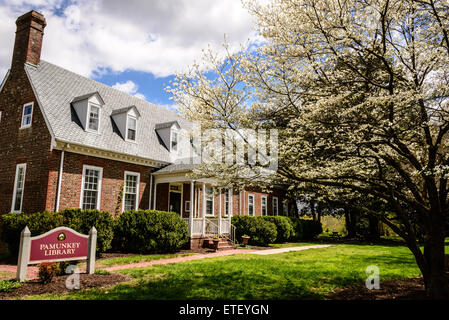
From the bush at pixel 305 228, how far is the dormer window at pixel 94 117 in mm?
15554

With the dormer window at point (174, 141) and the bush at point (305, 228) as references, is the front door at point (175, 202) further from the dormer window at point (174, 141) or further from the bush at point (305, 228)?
the bush at point (305, 228)

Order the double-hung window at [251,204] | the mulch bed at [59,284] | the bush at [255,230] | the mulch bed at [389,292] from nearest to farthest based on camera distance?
the mulch bed at [389,292], the mulch bed at [59,284], the bush at [255,230], the double-hung window at [251,204]

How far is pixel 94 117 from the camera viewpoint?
15.5 metres

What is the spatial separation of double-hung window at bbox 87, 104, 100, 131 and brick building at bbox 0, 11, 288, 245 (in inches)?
1.9

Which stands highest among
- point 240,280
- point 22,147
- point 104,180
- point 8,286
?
point 22,147

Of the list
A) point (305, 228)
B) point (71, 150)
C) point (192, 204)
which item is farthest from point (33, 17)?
point (305, 228)

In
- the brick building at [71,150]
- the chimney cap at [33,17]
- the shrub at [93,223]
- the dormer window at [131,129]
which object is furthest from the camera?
the dormer window at [131,129]

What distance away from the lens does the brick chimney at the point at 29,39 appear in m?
15.0

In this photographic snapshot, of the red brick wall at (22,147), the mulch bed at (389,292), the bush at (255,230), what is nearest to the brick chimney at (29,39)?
the red brick wall at (22,147)

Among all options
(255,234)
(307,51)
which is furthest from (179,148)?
(307,51)

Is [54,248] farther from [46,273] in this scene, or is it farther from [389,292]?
[389,292]

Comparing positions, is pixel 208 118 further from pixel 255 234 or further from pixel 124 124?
pixel 255 234

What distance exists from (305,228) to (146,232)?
16176mm

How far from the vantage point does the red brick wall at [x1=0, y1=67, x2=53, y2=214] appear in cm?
1312
